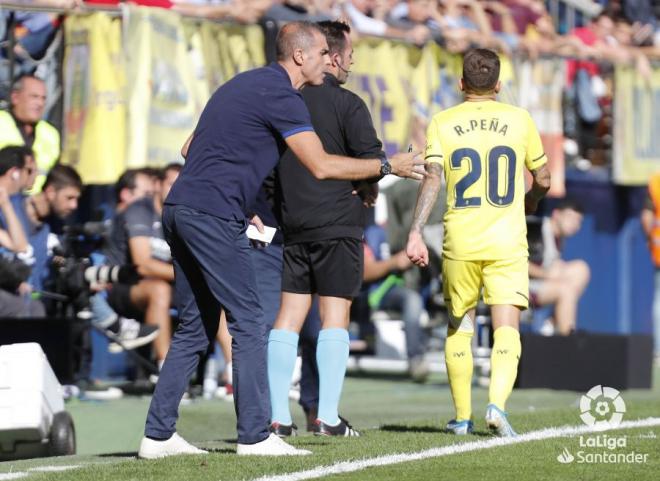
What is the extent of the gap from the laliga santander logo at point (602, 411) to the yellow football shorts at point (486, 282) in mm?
1043

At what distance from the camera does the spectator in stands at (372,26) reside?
1503 cm

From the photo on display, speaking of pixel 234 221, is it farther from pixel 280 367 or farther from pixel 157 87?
pixel 157 87

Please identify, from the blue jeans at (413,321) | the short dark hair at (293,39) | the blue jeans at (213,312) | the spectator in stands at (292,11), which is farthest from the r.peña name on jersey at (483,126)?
the blue jeans at (413,321)

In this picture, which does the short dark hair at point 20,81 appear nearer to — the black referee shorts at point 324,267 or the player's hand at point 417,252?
the black referee shorts at point 324,267

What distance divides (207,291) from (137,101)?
580 centimetres

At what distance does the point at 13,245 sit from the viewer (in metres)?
12.3

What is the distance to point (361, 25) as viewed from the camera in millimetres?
15102

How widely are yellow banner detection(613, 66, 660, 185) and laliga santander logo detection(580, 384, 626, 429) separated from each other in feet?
23.2

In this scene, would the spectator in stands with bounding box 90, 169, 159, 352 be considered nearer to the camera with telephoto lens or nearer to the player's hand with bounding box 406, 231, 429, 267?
the camera with telephoto lens

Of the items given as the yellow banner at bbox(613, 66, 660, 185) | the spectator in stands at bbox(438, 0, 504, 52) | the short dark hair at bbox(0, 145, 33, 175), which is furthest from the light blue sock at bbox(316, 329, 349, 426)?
the yellow banner at bbox(613, 66, 660, 185)

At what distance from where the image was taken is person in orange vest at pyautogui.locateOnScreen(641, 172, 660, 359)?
18.1 metres

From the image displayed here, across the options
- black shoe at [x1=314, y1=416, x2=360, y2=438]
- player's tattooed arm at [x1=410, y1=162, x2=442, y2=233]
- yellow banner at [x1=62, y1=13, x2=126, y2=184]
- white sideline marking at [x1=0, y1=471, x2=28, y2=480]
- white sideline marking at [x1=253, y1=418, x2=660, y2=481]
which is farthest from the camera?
yellow banner at [x1=62, y1=13, x2=126, y2=184]

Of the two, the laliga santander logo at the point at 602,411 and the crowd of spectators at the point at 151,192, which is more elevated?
the crowd of spectators at the point at 151,192

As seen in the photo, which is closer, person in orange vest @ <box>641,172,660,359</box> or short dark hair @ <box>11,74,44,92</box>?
short dark hair @ <box>11,74,44,92</box>
